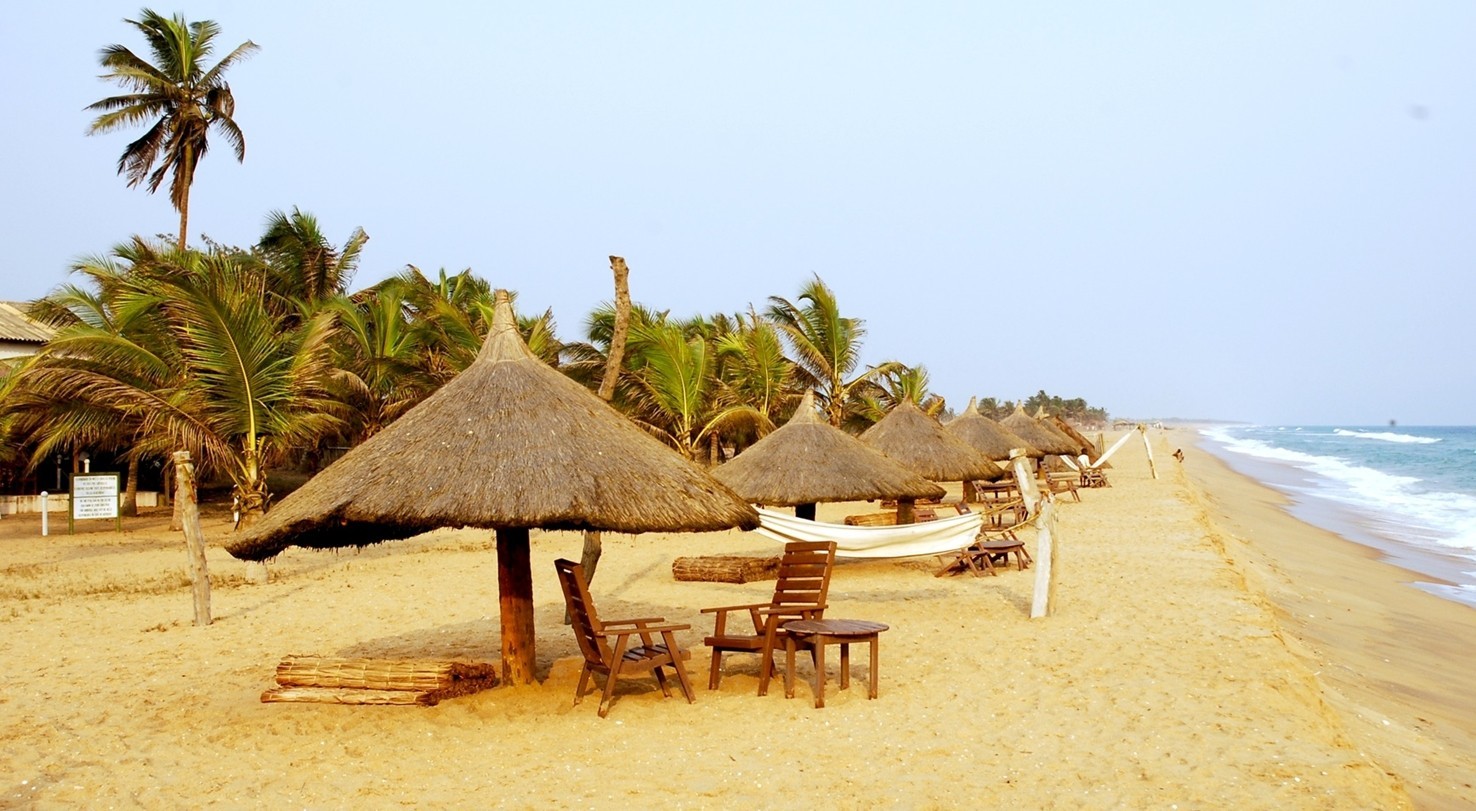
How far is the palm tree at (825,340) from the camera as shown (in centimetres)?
2094

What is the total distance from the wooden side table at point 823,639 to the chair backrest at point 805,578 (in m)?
0.33

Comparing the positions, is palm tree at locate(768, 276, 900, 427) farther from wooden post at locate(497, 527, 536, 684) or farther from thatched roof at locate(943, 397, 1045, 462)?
wooden post at locate(497, 527, 536, 684)

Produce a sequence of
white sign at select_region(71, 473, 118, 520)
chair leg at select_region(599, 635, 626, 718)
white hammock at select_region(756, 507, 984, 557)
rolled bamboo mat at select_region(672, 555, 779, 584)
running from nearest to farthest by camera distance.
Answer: chair leg at select_region(599, 635, 626, 718) → white hammock at select_region(756, 507, 984, 557) → rolled bamboo mat at select_region(672, 555, 779, 584) → white sign at select_region(71, 473, 118, 520)

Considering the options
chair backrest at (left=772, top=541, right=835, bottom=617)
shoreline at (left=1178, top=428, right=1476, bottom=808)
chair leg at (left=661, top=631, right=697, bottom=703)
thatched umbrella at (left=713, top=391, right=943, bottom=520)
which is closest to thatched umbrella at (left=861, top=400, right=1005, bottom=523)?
thatched umbrella at (left=713, top=391, right=943, bottom=520)

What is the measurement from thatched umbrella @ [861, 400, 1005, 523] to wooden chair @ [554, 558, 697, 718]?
812 cm

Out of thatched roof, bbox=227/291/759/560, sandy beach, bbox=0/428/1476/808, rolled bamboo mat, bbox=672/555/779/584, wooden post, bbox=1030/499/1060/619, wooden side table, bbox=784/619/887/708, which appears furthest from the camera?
rolled bamboo mat, bbox=672/555/779/584

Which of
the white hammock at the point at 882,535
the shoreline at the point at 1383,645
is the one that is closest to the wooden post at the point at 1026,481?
the white hammock at the point at 882,535

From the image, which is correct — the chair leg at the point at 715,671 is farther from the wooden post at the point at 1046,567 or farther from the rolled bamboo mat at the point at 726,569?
the rolled bamboo mat at the point at 726,569

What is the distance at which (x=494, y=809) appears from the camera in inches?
174

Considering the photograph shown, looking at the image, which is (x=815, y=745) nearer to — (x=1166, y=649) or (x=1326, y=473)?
(x=1166, y=649)

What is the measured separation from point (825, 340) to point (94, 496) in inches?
515

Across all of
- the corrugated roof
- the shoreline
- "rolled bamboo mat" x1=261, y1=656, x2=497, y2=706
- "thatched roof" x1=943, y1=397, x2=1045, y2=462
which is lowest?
the shoreline

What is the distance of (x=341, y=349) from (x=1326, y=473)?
1556 inches

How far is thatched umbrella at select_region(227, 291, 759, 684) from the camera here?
17.9 ft
